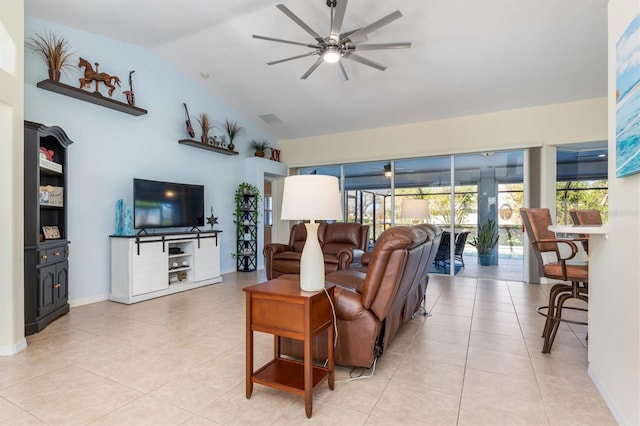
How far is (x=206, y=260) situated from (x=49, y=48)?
10.8 ft

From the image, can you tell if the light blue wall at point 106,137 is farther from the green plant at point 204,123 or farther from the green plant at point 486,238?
the green plant at point 486,238

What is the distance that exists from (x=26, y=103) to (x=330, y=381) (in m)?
4.23

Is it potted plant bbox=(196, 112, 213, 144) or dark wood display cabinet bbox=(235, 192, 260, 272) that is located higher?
potted plant bbox=(196, 112, 213, 144)

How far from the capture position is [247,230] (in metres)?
6.45

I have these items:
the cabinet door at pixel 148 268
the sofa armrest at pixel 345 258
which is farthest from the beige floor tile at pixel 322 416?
the cabinet door at pixel 148 268

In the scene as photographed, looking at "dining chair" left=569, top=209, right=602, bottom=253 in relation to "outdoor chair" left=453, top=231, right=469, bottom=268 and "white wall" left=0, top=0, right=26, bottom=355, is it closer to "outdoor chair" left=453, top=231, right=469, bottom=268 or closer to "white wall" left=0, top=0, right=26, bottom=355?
"outdoor chair" left=453, top=231, right=469, bottom=268

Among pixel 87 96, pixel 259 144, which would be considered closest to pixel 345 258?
pixel 259 144

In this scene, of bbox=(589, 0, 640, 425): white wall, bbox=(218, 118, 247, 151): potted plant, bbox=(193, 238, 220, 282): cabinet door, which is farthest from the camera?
bbox=(218, 118, 247, 151): potted plant

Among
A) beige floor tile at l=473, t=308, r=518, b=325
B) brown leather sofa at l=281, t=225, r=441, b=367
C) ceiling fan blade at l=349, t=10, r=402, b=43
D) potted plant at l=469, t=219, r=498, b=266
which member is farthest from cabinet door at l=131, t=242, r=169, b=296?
potted plant at l=469, t=219, r=498, b=266

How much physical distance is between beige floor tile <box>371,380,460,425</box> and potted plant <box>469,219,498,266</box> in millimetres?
4526

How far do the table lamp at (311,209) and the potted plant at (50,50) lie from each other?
3472 mm

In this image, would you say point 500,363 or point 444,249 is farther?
point 444,249

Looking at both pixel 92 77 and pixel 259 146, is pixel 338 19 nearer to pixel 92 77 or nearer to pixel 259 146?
pixel 92 77

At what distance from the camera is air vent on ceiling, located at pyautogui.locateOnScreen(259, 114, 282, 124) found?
6.53 metres
